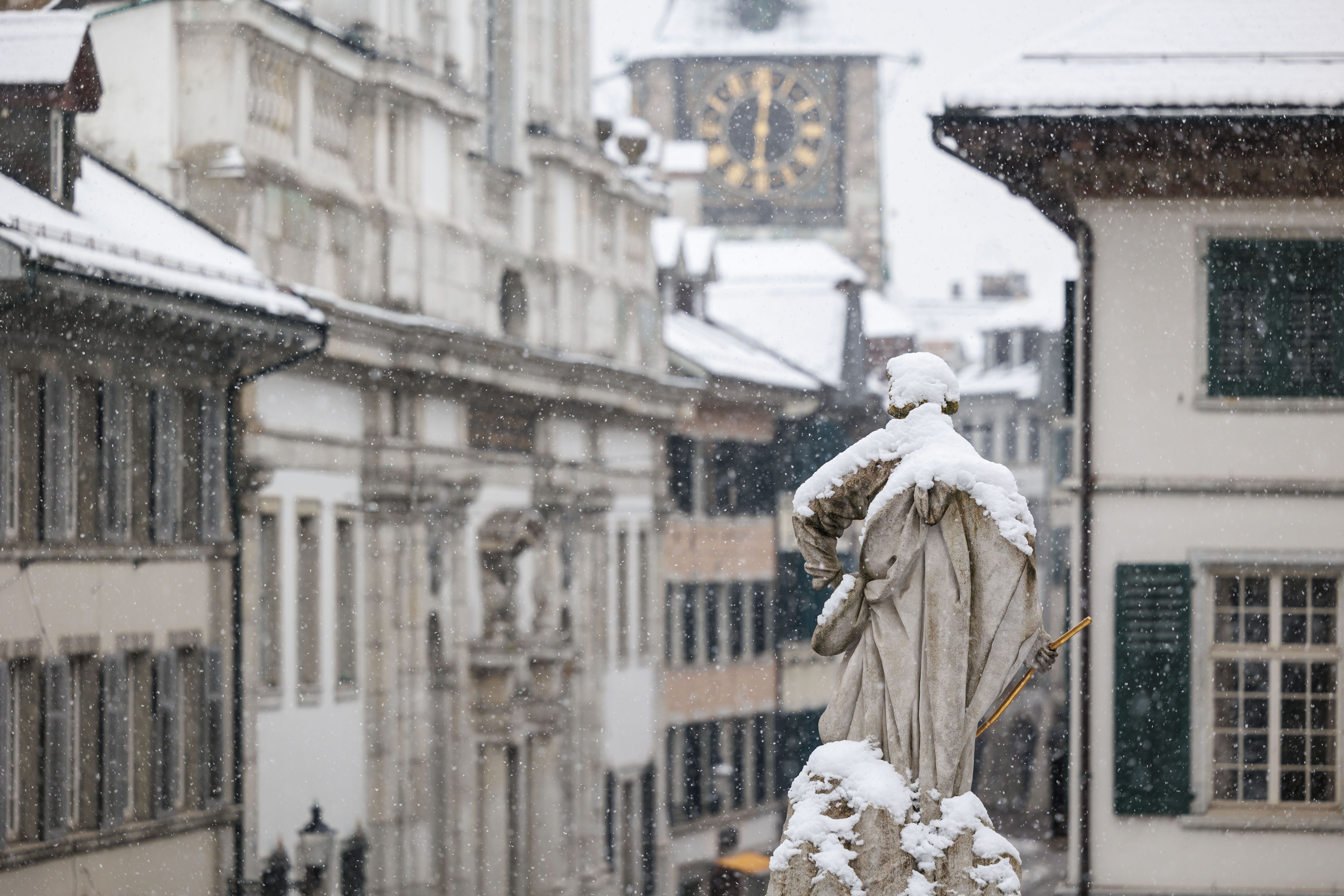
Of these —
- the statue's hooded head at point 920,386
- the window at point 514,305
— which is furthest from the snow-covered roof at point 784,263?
the statue's hooded head at point 920,386

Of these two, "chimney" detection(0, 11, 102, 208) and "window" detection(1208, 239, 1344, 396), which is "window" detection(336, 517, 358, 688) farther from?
"window" detection(1208, 239, 1344, 396)

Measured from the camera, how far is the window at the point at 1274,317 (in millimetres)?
17797

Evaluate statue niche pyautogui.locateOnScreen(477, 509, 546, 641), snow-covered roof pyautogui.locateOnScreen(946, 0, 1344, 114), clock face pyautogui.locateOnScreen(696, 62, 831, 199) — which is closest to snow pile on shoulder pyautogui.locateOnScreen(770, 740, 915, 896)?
snow-covered roof pyautogui.locateOnScreen(946, 0, 1344, 114)

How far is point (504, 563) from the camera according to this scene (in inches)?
1113

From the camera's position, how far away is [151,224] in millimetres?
20594

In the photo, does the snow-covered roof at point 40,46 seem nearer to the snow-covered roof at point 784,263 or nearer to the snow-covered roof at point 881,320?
the snow-covered roof at point 784,263

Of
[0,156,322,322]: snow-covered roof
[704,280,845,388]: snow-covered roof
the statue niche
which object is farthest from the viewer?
[704,280,845,388]: snow-covered roof

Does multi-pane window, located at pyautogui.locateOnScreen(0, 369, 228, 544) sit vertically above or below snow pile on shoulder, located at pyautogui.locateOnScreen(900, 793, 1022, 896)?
above

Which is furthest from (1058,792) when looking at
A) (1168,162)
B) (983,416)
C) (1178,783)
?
(983,416)

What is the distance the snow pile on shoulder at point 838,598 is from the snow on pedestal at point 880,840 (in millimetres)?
474

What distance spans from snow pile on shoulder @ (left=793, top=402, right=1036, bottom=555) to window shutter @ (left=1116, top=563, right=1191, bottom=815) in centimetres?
940

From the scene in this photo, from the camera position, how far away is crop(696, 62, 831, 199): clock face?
64.6m

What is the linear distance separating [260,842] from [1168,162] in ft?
35.9

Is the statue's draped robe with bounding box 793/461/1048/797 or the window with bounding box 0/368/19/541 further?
the window with bounding box 0/368/19/541
